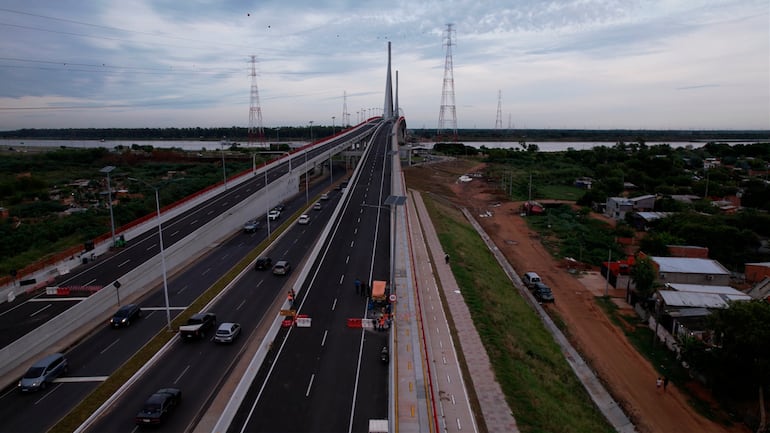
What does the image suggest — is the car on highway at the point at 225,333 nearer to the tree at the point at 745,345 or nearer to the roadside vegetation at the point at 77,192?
the roadside vegetation at the point at 77,192

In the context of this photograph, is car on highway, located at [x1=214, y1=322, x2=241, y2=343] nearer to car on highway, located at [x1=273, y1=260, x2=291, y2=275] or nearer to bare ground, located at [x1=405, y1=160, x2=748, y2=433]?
car on highway, located at [x1=273, y1=260, x2=291, y2=275]

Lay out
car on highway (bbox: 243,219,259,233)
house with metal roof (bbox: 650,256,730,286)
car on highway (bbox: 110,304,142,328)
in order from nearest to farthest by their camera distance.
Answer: car on highway (bbox: 110,304,142,328)
house with metal roof (bbox: 650,256,730,286)
car on highway (bbox: 243,219,259,233)

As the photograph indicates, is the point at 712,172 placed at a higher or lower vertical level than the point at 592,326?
higher

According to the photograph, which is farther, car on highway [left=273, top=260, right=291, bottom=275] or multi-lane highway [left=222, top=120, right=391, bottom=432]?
car on highway [left=273, top=260, right=291, bottom=275]

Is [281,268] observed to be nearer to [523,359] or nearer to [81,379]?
[81,379]

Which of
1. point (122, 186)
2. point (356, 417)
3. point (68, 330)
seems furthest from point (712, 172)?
point (122, 186)

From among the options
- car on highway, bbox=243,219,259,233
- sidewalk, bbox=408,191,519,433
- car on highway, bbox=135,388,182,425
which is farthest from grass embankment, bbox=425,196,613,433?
car on highway, bbox=243,219,259,233

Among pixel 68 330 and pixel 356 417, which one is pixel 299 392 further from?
pixel 68 330
